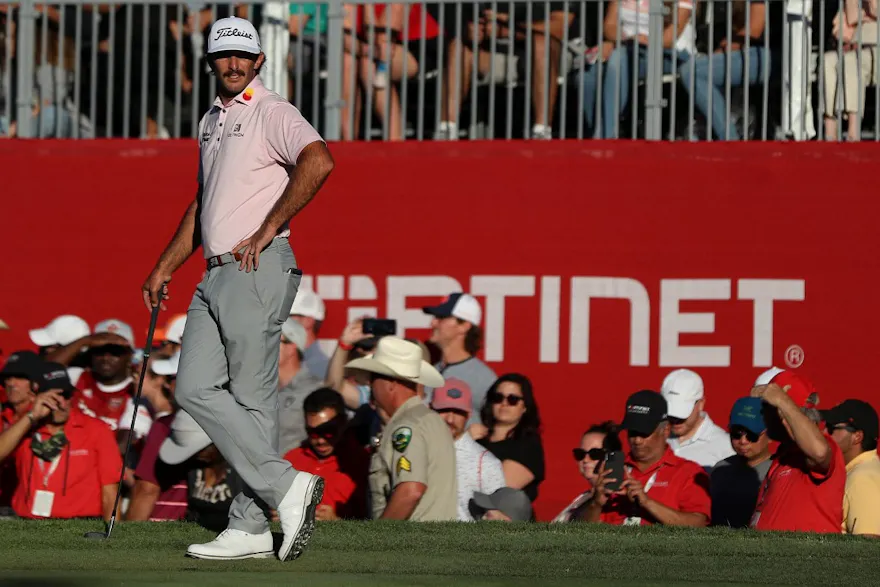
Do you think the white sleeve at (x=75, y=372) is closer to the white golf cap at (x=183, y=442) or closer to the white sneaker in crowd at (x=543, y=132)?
the white golf cap at (x=183, y=442)

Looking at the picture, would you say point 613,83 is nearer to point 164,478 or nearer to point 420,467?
point 420,467

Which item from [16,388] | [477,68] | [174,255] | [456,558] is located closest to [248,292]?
[174,255]

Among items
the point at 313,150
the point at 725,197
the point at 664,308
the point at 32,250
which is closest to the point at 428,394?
the point at 664,308

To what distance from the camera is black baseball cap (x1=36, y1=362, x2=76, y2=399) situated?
938 cm

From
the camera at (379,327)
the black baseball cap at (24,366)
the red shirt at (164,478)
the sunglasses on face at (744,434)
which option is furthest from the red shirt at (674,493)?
the black baseball cap at (24,366)

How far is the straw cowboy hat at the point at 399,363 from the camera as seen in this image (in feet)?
29.6

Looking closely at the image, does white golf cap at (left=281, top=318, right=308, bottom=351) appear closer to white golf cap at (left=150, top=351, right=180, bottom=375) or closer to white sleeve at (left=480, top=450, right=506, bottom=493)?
white golf cap at (left=150, top=351, right=180, bottom=375)

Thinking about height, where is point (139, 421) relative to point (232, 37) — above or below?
below

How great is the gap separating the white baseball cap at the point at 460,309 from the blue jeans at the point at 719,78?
6.96ft

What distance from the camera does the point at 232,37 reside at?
250 inches

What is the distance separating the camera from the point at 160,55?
38.5 feet

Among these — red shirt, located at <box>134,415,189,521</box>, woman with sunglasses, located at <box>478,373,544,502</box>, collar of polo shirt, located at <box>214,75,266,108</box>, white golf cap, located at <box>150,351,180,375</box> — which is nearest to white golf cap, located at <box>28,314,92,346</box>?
white golf cap, located at <box>150,351,180,375</box>

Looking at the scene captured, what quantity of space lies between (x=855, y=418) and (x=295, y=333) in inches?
146

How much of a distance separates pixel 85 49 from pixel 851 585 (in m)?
7.96
